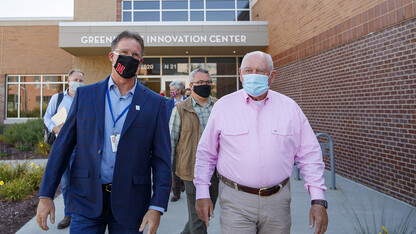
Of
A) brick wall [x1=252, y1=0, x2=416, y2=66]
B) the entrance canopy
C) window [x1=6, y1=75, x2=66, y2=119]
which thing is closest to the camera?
brick wall [x1=252, y1=0, x2=416, y2=66]

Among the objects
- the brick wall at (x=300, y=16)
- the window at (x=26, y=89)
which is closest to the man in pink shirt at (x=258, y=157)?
the brick wall at (x=300, y=16)

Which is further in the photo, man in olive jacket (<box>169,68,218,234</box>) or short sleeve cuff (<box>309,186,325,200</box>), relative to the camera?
man in olive jacket (<box>169,68,218,234</box>)

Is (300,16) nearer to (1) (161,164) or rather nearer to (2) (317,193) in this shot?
(2) (317,193)

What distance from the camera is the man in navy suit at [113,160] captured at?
207 cm

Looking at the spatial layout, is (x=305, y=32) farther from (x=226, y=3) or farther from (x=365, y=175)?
(x=226, y=3)

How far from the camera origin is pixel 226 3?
15.5 meters

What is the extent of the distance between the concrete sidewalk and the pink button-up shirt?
1.52m

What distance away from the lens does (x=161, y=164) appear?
2.27m

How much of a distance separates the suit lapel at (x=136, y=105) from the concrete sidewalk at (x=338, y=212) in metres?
2.53

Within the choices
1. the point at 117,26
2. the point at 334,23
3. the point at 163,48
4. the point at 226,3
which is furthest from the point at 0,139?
the point at 334,23

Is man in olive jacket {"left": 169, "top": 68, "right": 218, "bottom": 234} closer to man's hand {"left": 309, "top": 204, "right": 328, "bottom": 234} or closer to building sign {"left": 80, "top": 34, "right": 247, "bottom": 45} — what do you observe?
man's hand {"left": 309, "top": 204, "right": 328, "bottom": 234}

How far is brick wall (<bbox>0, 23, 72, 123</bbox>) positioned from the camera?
53.4ft

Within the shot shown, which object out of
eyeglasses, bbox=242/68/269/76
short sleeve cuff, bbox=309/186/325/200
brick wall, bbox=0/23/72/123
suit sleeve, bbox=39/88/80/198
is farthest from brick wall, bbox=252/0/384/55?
brick wall, bbox=0/23/72/123

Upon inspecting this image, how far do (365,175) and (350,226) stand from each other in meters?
2.54
